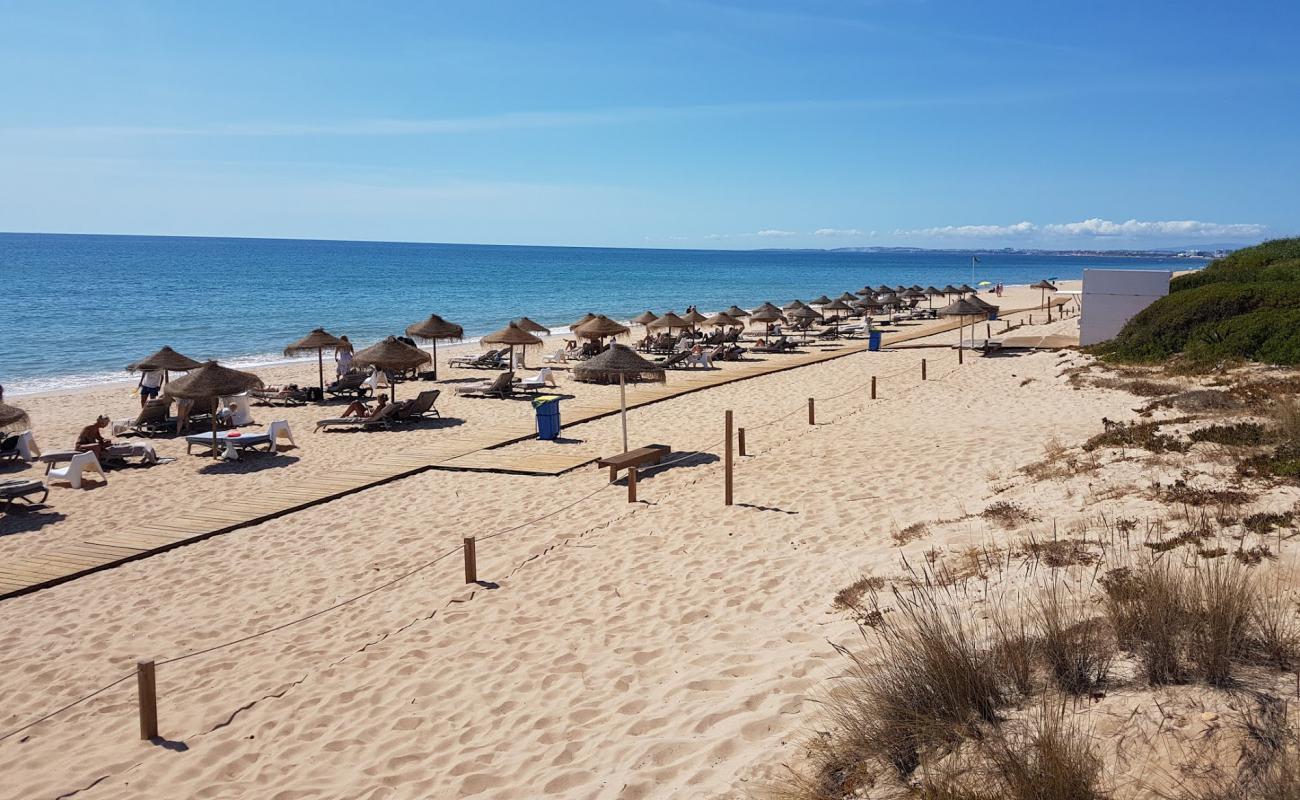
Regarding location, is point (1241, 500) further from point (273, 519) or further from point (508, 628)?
point (273, 519)

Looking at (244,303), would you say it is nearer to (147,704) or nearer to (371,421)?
(371,421)

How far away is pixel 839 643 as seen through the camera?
524 centimetres

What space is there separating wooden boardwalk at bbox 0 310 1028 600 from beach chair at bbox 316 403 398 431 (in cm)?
192

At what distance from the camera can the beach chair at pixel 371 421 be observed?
15477mm

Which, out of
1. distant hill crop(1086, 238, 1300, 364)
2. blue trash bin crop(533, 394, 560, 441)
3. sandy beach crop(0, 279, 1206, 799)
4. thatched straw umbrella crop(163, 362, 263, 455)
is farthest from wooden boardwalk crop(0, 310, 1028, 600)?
distant hill crop(1086, 238, 1300, 364)

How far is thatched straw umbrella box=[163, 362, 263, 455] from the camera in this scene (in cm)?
1290

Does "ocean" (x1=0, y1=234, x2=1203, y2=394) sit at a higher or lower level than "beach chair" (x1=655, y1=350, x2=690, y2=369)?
higher

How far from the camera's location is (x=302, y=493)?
10.7 meters

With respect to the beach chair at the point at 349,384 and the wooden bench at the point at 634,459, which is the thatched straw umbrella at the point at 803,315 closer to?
the beach chair at the point at 349,384

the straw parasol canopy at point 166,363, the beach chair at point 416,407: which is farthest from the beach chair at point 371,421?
the straw parasol canopy at point 166,363

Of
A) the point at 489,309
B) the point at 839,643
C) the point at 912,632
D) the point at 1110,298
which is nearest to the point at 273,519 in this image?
the point at 839,643

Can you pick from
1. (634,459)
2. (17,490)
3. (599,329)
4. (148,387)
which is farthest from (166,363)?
(634,459)

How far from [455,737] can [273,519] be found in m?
5.80

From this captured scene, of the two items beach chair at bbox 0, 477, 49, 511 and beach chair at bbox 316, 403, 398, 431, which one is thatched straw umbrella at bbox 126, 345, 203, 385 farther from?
beach chair at bbox 0, 477, 49, 511
